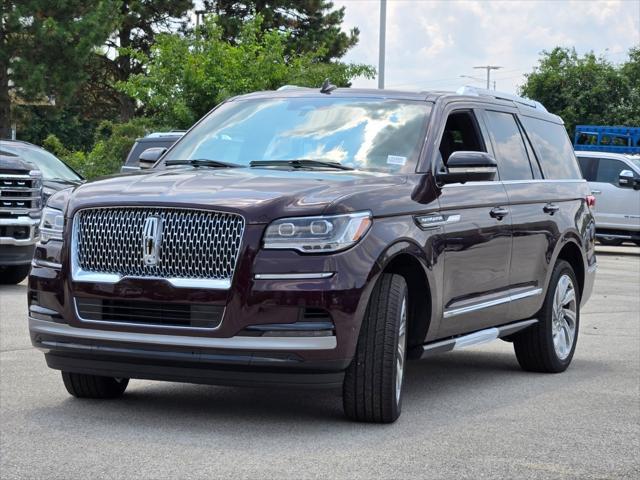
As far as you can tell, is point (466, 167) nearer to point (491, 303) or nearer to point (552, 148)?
point (491, 303)

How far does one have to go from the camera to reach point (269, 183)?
22.9 feet

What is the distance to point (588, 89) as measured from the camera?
5734cm

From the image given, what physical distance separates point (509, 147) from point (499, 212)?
80 centimetres

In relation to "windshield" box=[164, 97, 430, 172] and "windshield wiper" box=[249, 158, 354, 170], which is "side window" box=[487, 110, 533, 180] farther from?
"windshield wiper" box=[249, 158, 354, 170]

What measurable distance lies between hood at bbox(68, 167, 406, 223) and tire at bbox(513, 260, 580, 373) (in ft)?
7.68

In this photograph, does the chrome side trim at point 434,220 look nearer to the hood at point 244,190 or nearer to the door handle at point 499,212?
the hood at point 244,190

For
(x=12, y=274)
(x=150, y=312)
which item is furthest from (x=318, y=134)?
(x=12, y=274)

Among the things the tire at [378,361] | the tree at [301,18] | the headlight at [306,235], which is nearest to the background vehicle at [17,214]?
the tire at [378,361]

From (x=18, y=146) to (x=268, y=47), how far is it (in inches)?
563

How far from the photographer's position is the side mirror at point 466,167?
25.5ft

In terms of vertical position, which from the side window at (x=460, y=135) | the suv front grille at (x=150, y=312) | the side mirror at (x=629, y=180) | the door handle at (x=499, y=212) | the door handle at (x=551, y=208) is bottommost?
the side mirror at (x=629, y=180)

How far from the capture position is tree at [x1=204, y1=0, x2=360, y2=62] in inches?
2015

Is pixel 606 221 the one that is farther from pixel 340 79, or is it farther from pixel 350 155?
pixel 350 155

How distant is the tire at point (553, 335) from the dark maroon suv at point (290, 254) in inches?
31.1
